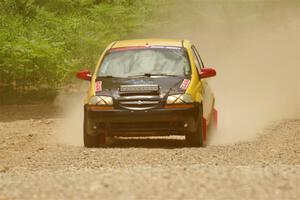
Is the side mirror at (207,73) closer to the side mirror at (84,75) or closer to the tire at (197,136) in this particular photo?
the tire at (197,136)

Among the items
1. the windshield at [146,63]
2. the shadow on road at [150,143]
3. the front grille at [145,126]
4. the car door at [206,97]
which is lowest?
the shadow on road at [150,143]

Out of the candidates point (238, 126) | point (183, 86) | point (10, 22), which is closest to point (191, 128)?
point (183, 86)

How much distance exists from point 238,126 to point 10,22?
1270 cm

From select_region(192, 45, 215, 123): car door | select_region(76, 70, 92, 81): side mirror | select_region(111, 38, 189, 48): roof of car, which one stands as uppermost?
select_region(111, 38, 189, 48): roof of car

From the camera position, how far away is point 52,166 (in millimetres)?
13672

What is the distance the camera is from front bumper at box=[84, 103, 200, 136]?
15781mm

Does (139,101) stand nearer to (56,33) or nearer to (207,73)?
(207,73)

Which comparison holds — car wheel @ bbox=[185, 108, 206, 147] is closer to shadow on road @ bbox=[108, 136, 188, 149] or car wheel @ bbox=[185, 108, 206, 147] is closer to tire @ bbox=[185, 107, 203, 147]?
tire @ bbox=[185, 107, 203, 147]

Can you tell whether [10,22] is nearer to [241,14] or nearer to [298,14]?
[241,14]

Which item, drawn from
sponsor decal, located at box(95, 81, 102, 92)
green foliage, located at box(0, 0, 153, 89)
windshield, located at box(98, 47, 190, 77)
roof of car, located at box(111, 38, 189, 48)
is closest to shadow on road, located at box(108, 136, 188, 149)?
sponsor decal, located at box(95, 81, 102, 92)

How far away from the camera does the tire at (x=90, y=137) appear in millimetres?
16125

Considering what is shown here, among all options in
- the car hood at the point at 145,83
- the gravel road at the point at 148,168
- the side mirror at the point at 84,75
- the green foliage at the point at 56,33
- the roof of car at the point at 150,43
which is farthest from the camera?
the green foliage at the point at 56,33

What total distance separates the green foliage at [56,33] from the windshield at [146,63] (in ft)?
36.4

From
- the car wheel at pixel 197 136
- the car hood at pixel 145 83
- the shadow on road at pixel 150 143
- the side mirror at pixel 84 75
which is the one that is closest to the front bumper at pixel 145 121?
the car wheel at pixel 197 136
